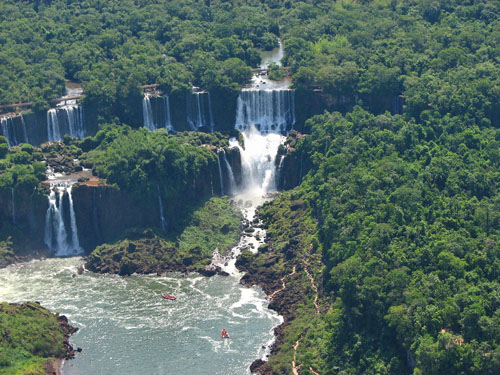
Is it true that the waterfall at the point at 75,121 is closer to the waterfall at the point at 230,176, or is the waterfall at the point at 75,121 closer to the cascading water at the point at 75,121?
the cascading water at the point at 75,121

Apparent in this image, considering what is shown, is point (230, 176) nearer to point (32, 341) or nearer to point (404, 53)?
point (404, 53)

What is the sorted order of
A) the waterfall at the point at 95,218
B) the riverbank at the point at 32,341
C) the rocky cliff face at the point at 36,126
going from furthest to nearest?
the rocky cliff face at the point at 36,126 → the waterfall at the point at 95,218 → the riverbank at the point at 32,341

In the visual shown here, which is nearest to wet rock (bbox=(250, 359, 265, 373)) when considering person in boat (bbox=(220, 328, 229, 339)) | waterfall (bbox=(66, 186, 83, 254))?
person in boat (bbox=(220, 328, 229, 339))

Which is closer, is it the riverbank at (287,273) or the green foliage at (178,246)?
the riverbank at (287,273)

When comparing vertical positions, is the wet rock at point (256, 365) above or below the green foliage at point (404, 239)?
below

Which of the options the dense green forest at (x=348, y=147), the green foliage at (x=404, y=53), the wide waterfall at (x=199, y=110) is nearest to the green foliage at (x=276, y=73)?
the dense green forest at (x=348, y=147)

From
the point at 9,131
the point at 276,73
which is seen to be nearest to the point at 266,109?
the point at 276,73

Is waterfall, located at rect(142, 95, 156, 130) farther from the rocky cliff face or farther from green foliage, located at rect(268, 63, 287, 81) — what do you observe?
green foliage, located at rect(268, 63, 287, 81)

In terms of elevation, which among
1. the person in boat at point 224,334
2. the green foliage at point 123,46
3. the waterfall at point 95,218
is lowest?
the person in boat at point 224,334
